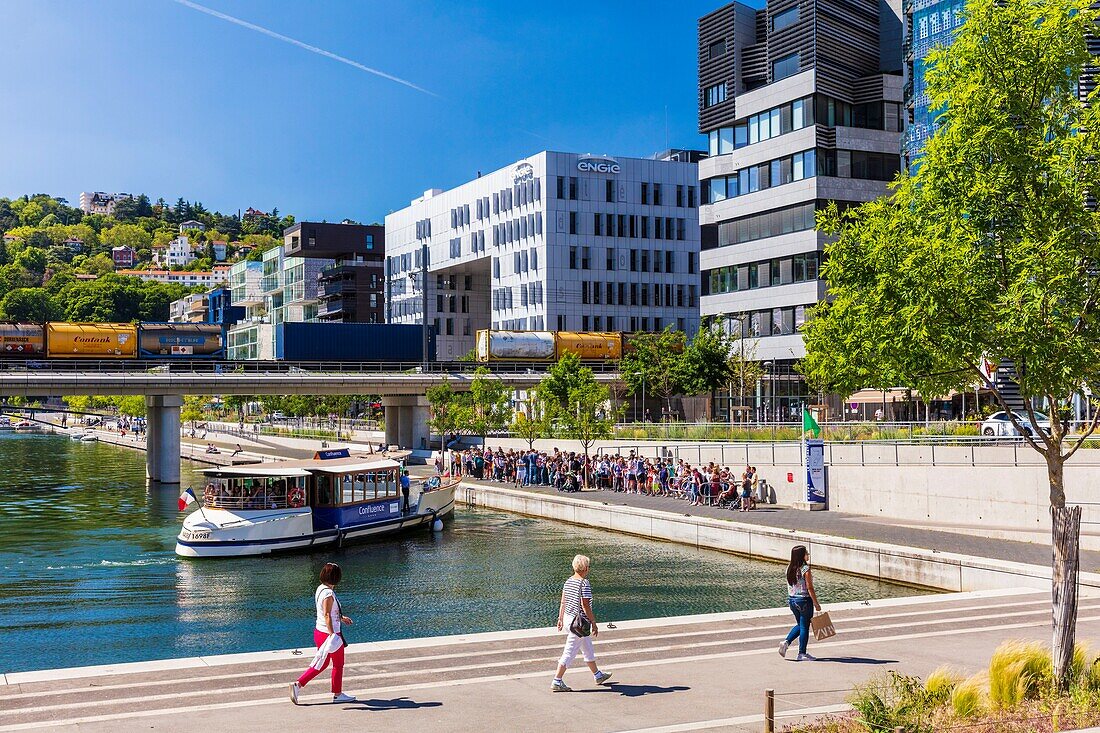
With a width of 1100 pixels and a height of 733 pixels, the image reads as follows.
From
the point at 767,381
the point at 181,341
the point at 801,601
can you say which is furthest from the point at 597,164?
the point at 801,601

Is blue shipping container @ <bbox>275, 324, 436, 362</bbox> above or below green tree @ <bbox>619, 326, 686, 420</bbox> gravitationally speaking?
above

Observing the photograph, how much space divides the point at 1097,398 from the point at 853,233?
12.4 feet

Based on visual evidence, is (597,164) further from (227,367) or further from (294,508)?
(294,508)

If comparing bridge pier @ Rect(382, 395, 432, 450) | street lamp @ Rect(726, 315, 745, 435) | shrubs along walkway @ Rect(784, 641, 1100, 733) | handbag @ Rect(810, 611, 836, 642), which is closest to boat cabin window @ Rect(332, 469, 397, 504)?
street lamp @ Rect(726, 315, 745, 435)

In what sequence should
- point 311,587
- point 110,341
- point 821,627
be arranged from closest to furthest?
point 821,627 < point 311,587 < point 110,341

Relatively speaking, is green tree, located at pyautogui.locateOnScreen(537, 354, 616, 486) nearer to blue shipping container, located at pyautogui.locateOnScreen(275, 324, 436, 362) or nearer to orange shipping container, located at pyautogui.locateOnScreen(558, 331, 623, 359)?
orange shipping container, located at pyautogui.locateOnScreen(558, 331, 623, 359)

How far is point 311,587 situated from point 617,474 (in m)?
19.5

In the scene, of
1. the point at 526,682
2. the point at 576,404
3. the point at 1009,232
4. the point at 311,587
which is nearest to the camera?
the point at 526,682

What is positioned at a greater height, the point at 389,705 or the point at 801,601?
the point at 801,601

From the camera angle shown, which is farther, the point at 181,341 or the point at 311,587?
the point at 181,341

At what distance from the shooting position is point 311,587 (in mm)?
30141

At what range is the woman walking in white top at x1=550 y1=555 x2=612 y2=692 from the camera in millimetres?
13328

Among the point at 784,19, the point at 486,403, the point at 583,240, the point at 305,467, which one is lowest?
the point at 305,467

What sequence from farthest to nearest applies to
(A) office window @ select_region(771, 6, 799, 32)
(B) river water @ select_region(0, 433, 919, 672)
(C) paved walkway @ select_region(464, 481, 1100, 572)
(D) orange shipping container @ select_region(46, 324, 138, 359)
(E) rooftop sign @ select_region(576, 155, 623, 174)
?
(E) rooftop sign @ select_region(576, 155, 623, 174) → (A) office window @ select_region(771, 6, 799, 32) → (D) orange shipping container @ select_region(46, 324, 138, 359) → (C) paved walkway @ select_region(464, 481, 1100, 572) → (B) river water @ select_region(0, 433, 919, 672)
